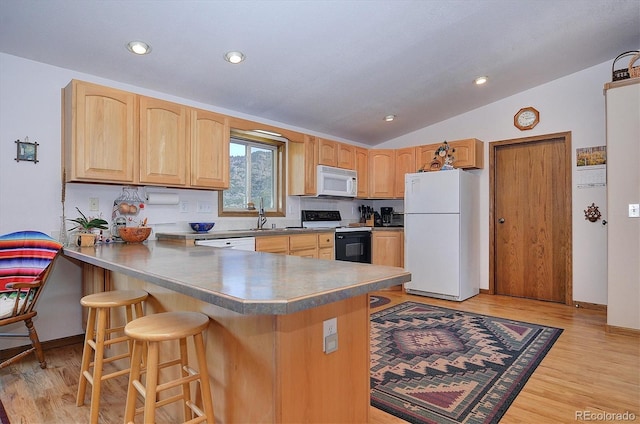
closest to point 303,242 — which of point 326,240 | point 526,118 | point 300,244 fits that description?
point 300,244

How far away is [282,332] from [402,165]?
14.2 feet

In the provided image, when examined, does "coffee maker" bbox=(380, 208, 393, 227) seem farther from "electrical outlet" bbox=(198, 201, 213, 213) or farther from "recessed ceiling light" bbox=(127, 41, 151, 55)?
"recessed ceiling light" bbox=(127, 41, 151, 55)

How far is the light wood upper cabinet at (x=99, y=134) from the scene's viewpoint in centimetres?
252

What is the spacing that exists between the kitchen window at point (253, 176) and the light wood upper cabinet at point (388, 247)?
1.42 meters

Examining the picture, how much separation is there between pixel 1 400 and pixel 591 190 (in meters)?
5.33

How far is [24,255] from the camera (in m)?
2.33

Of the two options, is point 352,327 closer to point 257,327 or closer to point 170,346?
point 257,327

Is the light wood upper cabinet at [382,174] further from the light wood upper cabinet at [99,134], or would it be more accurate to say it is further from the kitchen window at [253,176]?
the light wood upper cabinet at [99,134]

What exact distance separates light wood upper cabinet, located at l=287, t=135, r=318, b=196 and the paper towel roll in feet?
5.05

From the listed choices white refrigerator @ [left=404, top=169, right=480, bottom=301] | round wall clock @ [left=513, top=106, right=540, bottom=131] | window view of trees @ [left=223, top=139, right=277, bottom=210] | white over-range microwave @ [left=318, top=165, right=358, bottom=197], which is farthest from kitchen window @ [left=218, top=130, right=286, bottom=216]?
round wall clock @ [left=513, top=106, right=540, bottom=131]

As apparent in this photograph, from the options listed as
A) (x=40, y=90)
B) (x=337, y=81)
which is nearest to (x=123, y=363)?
(x=40, y=90)

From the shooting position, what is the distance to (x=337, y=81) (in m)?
3.42

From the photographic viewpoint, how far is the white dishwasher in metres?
3.12

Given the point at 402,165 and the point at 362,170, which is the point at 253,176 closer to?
the point at 362,170
